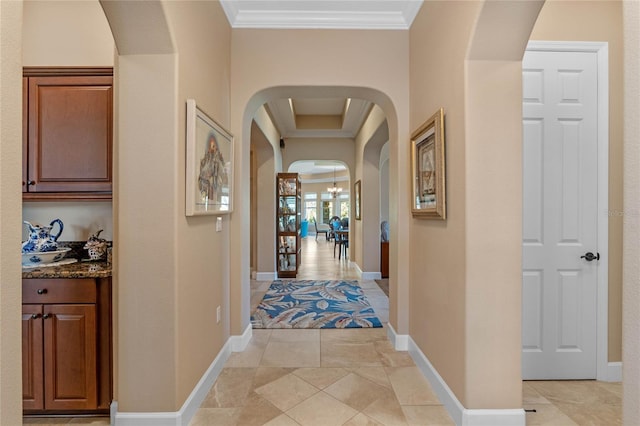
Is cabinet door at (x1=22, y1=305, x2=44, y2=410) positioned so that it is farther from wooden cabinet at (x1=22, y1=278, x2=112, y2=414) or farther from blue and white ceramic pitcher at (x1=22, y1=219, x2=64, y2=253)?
blue and white ceramic pitcher at (x1=22, y1=219, x2=64, y2=253)

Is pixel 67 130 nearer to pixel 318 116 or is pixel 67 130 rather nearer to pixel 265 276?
pixel 265 276

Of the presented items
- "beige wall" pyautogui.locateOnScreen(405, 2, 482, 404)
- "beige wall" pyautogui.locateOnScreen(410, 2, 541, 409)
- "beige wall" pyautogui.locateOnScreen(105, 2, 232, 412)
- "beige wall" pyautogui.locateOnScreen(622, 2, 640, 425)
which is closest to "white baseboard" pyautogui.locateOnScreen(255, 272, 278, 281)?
"beige wall" pyautogui.locateOnScreen(405, 2, 482, 404)

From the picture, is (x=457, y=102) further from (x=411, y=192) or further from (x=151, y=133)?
(x=151, y=133)

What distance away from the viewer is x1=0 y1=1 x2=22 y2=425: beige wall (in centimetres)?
82

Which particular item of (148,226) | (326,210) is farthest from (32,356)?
(326,210)

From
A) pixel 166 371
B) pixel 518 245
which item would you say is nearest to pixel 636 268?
pixel 518 245

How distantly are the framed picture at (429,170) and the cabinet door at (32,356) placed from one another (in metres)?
2.71

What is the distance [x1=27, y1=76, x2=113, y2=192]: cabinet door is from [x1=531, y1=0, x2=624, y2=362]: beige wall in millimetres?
3343

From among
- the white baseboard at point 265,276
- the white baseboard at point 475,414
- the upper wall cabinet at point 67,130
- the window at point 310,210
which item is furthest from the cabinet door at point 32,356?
the window at point 310,210

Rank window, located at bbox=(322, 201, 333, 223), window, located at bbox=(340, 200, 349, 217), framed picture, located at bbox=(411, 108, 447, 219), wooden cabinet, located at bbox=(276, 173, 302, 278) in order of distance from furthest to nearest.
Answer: window, located at bbox=(322, 201, 333, 223), window, located at bbox=(340, 200, 349, 217), wooden cabinet, located at bbox=(276, 173, 302, 278), framed picture, located at bbox=(411, 108, 447, 219)

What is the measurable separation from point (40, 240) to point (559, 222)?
12.8 ft

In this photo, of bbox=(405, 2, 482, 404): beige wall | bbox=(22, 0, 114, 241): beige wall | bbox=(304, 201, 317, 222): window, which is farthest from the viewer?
bbox=(304, 201, 317, 222): window

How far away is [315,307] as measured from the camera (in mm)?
4188

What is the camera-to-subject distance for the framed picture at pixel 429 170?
207 cm
